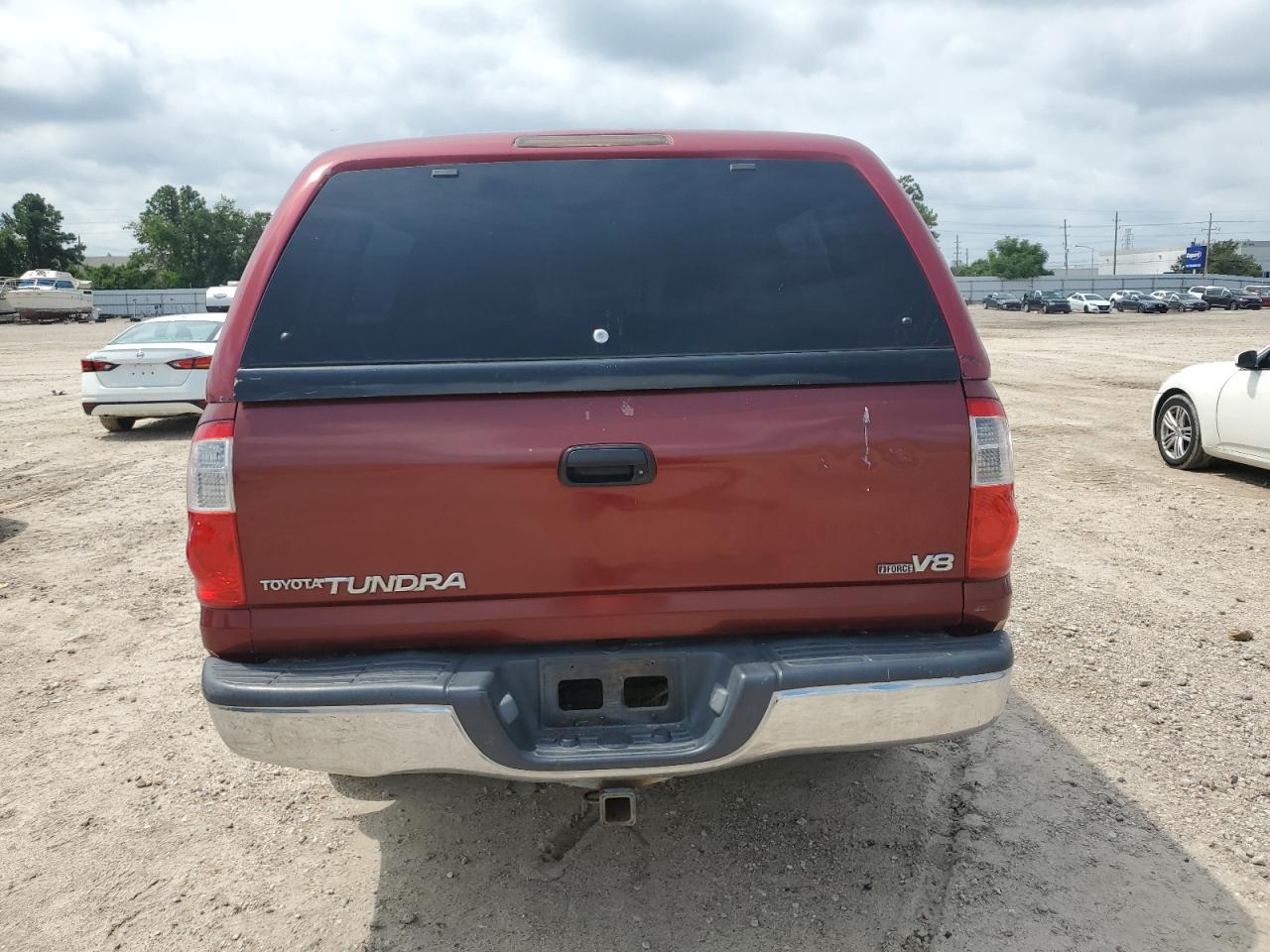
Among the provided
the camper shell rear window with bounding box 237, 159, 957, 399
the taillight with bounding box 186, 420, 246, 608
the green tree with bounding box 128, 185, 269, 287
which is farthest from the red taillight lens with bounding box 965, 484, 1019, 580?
the green tree with bounding box 128, 185, 269, 287

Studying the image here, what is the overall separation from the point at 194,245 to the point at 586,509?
111907mm

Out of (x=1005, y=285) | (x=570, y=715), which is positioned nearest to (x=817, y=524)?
(x=570, y=715)

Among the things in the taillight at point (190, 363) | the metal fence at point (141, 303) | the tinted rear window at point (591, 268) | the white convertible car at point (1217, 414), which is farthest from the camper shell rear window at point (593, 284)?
the metal fence at point (141, 303)

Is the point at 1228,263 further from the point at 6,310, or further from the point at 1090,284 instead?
the point at 6,310

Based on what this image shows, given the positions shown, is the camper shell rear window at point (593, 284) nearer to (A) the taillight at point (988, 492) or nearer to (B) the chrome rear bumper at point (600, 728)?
(A) the taillight at point (988, 492)

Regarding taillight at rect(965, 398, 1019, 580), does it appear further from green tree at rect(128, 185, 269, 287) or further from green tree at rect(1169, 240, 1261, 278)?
green tree at rect(1169, 240, 1261, 278)

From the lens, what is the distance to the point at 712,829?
10.4ft

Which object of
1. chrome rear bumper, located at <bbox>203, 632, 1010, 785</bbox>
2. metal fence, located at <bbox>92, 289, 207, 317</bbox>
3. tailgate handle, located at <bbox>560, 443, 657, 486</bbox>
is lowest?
chrome rear bumper, located at <bbox>203, 632, 1010, 785</bbox>

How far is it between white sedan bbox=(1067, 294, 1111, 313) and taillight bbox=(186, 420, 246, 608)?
68266mm

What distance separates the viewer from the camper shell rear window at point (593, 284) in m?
2.42

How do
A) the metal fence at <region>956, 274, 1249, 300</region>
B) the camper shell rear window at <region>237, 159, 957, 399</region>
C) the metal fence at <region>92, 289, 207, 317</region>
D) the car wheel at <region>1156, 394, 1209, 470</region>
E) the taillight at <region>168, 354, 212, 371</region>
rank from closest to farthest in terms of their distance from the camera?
1. the camper shell rear window at <region>237, 159, 957, 399</region>
2. the car wheel at <region>1156, 394, 1209, 470</region>
3. the taillight at <region>168, 354, 212, 371</region>
4. the metal fence at <region>92, 289, 207, 317</region>
5. the metal fence at <region>956, 274, 1249, 300</region>

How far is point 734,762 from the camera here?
2365mm

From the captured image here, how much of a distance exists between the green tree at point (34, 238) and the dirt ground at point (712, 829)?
4209 inches

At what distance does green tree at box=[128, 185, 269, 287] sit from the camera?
99.8 meters
